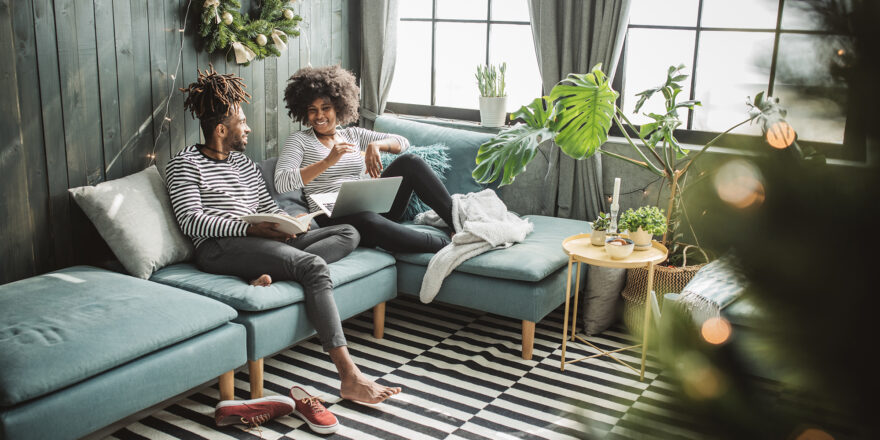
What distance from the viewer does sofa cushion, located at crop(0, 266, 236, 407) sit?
5.94ft

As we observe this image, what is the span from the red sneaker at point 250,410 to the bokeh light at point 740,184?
2.18 metres

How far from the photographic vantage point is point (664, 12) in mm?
3506

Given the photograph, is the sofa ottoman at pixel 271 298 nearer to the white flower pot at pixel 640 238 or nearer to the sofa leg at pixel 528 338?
the sofa leg at pixel 528 338

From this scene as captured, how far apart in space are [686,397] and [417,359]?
252 cm

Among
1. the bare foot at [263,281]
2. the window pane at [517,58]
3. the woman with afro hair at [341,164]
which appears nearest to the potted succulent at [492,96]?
the window pane at [517,58]

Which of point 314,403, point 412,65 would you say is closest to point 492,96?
point 412,65

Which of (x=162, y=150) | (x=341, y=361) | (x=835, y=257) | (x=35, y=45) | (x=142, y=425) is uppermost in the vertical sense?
(x=35, y=45)

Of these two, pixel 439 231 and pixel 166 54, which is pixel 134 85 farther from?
pixel 439 231

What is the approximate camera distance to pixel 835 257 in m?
0.33

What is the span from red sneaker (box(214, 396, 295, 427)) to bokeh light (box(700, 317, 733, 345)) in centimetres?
211

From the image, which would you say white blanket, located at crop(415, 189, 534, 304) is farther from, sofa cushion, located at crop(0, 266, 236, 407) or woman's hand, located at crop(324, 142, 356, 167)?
sofa cushion, located at crop(0, 266, 236, 407)

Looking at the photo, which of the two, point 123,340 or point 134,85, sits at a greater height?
point 134,85

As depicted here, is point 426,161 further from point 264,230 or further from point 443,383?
point 443,383

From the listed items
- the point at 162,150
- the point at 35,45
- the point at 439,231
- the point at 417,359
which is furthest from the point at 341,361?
the point at 35,45
